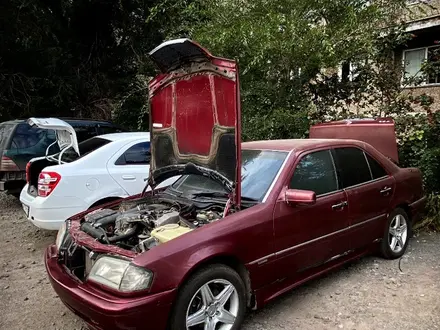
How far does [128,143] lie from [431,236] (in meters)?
4.59

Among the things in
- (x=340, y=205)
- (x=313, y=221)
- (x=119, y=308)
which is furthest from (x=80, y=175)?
(x=340, y=205)

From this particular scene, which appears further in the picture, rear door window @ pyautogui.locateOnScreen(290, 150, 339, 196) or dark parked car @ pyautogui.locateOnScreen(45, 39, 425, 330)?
rear door window @ pyautogui.locateOnScreen(290, 150, 339, 196)

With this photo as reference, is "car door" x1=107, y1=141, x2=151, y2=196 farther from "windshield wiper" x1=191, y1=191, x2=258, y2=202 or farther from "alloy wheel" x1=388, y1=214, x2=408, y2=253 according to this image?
"alloy wheel" x1=388, y1=214, x2=408, y2=253

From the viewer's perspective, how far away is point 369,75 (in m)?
7.59

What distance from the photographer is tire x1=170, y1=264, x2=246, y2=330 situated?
2682 millimetres

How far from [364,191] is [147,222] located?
2294 millimetres

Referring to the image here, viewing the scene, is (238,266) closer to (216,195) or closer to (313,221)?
(216,195)

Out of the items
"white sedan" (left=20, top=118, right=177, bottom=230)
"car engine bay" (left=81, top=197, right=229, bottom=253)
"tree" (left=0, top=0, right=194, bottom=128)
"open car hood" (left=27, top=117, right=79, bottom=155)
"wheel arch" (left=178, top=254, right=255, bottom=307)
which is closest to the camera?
"wheel arch" (left=178, top=254, right=255, bottom=307)

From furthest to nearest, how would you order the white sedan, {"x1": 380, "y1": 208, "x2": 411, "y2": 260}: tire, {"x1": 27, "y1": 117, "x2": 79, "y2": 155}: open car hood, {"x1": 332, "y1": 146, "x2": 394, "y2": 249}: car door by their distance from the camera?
1. {"x1": 27, "y1": 117, "x2": 79, "y2": 155}: open car hood
2. the white sedan
3. {"x1": 380, "y1": 208, "x2": 411, "y2": 260}: tire
4. {"x1": 332, "y1": 146, "x2": 394, "y2": 249}: car door

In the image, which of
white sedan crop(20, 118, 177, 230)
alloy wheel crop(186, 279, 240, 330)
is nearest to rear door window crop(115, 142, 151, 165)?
white sedan crop(20, 118, 177, 230)

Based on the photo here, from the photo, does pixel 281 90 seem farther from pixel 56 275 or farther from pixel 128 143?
pixel 56 275

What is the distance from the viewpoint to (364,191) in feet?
13.5

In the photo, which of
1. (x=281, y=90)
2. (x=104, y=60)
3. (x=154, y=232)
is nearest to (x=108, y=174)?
(x=154, y=232)

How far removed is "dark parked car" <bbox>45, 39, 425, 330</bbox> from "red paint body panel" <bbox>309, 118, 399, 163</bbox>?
629 millimetres
